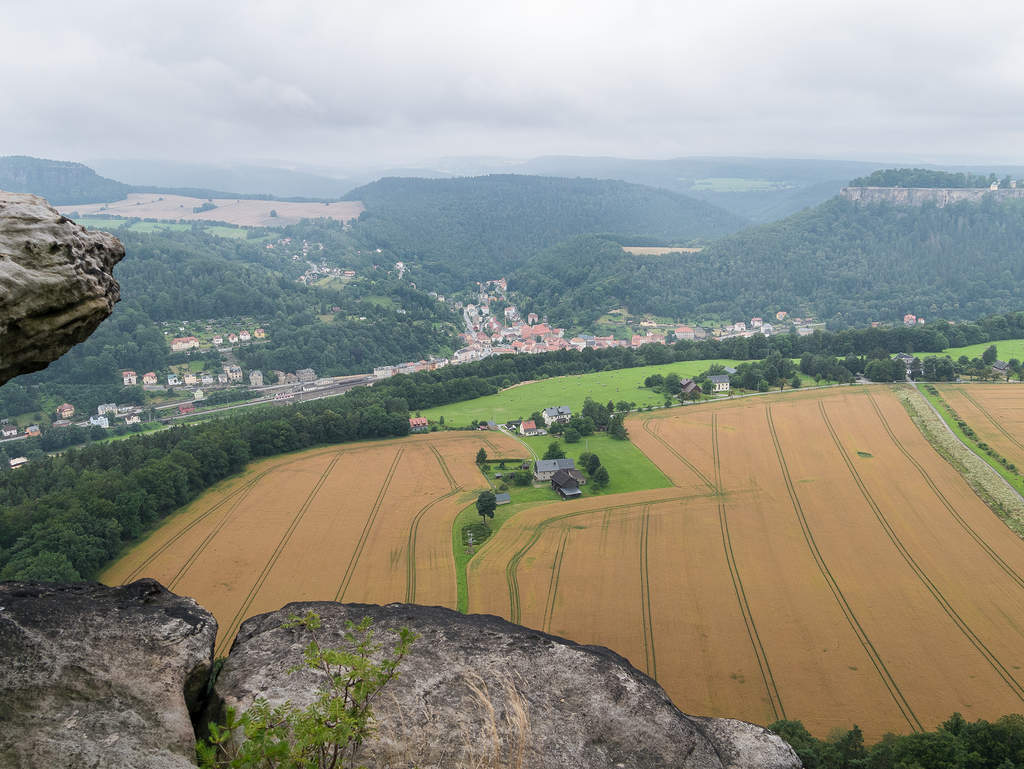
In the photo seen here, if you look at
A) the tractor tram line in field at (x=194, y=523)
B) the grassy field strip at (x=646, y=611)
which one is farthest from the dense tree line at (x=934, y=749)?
the tractor tram line in field at (x=194, y=523)

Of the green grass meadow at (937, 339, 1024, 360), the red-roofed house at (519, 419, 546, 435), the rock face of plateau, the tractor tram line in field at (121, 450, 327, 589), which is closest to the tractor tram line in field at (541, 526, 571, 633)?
the rock face of plateau

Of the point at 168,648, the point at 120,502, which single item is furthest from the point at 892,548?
the point at 120,502

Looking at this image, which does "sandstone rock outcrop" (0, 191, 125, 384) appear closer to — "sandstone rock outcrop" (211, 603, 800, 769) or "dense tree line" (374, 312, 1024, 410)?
"sandstone rock outcrop" (211, 603, 800, 769)

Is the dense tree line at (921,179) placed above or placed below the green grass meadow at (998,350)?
above

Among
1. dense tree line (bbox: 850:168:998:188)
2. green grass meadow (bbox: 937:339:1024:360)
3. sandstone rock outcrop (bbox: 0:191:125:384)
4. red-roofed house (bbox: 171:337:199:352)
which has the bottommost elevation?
red-roofed house (bbox: 171:337:199:352)

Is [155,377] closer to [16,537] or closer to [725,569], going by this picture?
[16,537]

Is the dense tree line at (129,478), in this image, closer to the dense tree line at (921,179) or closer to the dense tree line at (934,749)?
the dense tree line at (934,749)
